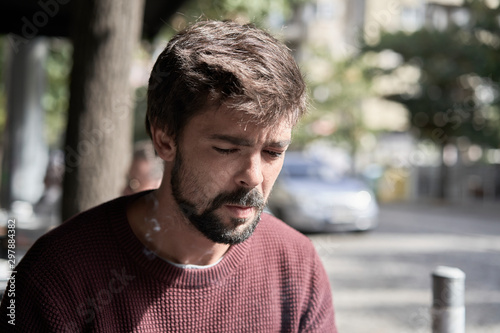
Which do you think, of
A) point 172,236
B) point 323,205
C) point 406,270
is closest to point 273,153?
point 172,236

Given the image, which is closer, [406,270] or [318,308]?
[318,308]

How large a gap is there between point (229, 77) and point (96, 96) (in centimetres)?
216

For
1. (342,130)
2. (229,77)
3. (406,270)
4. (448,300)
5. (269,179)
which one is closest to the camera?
(229,77)

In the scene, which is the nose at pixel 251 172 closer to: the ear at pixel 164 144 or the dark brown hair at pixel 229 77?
the dark brown hair at pixel 229 77

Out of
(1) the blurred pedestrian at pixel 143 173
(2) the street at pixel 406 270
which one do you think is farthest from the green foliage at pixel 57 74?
(1) the blurred pedestrian at pixel 143 173

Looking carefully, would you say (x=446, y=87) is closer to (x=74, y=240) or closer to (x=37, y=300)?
(x=74, y=240)

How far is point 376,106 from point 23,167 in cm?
2820

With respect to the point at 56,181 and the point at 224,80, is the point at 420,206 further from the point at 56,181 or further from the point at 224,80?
the point at 224,80

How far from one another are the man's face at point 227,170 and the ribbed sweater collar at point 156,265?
140 mm

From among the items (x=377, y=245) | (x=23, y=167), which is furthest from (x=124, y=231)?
(x=377, y=245)

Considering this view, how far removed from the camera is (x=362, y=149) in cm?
2550

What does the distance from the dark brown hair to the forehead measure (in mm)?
13

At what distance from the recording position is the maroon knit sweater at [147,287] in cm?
148

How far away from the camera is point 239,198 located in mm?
1504
